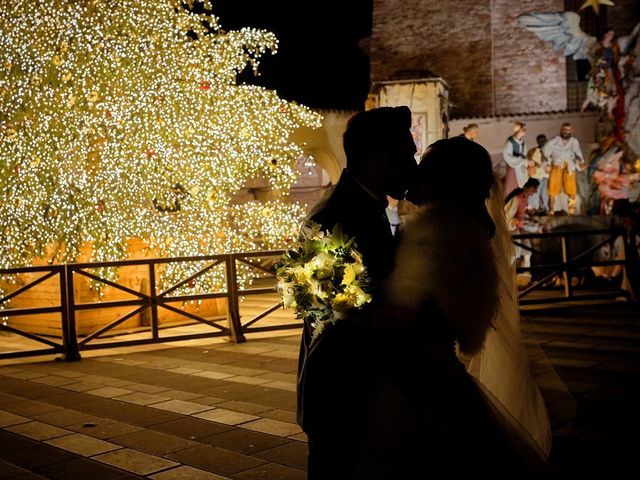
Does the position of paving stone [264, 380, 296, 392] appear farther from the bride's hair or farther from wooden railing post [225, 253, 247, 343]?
the bride's hair

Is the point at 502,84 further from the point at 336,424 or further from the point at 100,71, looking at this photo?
the point at 336,424

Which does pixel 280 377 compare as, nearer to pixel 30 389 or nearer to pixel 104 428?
pixel 104 428

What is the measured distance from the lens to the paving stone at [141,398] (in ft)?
22.4

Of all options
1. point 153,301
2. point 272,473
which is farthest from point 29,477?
point 153,301

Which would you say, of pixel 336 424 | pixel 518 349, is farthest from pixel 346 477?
pixel 518 349

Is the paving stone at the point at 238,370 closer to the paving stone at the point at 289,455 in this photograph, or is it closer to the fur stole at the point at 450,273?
the paving stone at the point at 289,455

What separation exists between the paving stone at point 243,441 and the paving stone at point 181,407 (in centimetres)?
80

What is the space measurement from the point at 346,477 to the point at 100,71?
928 cm

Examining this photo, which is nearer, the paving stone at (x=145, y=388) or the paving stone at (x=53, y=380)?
the paving stone at (x=145, y=388)

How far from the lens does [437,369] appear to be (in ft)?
8.55

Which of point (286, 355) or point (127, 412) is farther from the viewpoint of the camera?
point (286, 355)

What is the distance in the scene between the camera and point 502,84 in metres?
23.2

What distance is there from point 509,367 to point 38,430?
396cm

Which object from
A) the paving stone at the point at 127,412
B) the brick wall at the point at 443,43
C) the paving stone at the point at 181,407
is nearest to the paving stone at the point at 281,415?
the paving stone at the point at 181,407
